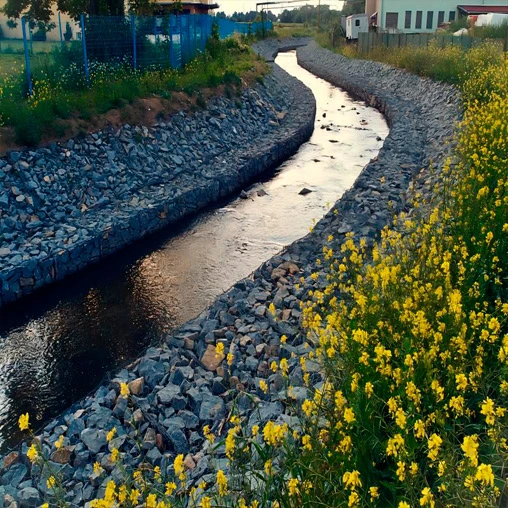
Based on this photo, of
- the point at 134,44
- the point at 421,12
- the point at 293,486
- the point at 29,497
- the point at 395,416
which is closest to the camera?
the point at 293,486

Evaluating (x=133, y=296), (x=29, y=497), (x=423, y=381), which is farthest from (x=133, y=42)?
(x=423, y=381)

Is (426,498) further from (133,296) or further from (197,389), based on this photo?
(133,296)

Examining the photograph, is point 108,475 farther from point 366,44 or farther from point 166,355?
point 366,44

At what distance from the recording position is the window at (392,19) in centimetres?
5069

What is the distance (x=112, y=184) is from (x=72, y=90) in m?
4.06

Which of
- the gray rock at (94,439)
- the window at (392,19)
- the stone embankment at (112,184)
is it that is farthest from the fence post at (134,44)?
the window at (392,19)

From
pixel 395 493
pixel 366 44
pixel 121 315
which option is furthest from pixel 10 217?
pixel 366 44

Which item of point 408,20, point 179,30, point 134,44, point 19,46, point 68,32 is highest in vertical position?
point 408,20

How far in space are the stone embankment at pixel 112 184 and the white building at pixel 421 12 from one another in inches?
1422

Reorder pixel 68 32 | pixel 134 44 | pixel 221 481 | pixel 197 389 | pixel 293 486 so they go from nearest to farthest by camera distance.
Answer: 1. pixel 221 481
2. pixel 293 486
3. pixel 197 389
4. pixel 68 32
5. pixel 134 44

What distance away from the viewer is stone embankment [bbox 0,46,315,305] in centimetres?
1133

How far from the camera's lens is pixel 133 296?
35.1ft

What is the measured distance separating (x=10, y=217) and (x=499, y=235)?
9122 millimetres

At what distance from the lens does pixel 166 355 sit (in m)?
7.60
